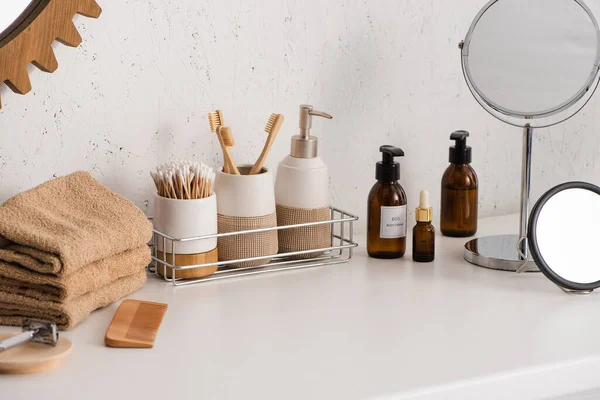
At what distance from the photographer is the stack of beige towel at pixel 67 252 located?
3.19ft

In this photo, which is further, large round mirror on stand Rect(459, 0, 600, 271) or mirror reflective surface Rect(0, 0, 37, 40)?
large round mirror on stand Rect(459, 0, 600, 271)

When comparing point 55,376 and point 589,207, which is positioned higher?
point 589,207

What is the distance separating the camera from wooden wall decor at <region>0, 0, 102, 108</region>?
43.6 inches

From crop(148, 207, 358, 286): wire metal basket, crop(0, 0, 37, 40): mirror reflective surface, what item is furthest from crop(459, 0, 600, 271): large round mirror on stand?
crop(0, 0, 37, 40): mirror reflective surface

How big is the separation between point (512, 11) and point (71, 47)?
660 mm

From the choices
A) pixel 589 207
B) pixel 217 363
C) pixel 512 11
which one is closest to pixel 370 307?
pixel 217 363

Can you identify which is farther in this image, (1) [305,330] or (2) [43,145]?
(2) [43,145]

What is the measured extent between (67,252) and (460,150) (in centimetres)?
72

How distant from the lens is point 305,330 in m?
1.01

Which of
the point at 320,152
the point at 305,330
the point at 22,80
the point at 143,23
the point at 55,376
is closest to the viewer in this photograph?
the point at 55,376

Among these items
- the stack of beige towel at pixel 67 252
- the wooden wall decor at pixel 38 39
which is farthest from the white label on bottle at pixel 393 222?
the wooden wall decor at pixel 38 39

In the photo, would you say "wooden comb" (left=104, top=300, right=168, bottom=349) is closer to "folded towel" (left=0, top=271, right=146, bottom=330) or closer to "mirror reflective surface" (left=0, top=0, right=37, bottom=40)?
"folded towel" (left=0, top=271, right=146, bottom=330)

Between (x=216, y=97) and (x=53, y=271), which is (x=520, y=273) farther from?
(x=53, y=271)

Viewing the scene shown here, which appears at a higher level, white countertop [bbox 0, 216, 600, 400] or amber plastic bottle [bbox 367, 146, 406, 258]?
amber plastic bottle [bbox 367, 146, 406, 258]
